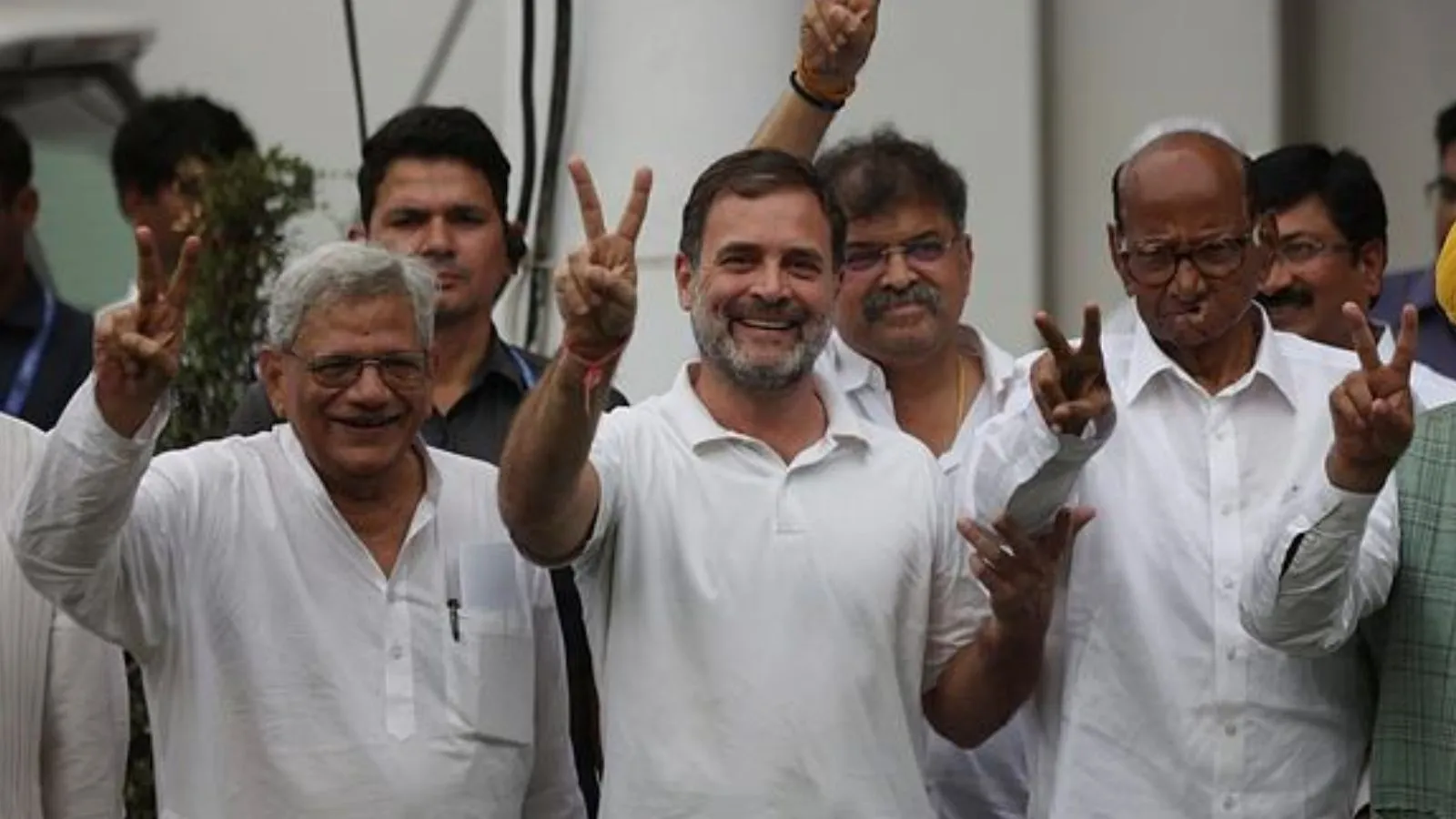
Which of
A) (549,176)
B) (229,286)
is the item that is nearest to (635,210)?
(229,286)

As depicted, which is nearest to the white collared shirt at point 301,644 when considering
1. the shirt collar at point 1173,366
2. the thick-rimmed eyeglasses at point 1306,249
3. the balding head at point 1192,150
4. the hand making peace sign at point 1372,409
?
the shirt collar at point 1173,366

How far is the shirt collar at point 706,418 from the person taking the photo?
496 cm

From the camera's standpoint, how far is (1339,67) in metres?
8.15

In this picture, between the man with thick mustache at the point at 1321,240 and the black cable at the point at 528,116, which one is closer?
the man with thick mustache at the point at 1321,240

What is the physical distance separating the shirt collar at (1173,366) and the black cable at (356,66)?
135 inches

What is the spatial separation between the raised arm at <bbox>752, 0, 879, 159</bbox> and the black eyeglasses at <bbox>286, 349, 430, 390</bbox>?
0.91m

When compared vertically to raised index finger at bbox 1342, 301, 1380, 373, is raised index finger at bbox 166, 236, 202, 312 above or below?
above

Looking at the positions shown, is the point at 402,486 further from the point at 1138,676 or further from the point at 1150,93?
the point at 1150,93

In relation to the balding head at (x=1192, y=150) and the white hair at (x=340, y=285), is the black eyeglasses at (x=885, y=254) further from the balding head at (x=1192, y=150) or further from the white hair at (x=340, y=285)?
the white hair at (x=340, y=285)

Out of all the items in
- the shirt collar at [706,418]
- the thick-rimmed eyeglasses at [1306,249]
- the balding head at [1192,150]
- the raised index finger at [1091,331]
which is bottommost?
the shirt collar at [706,418]

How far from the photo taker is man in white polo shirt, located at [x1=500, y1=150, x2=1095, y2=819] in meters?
4.80

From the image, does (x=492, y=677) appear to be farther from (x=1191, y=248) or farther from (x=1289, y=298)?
(x=1289, y=298)

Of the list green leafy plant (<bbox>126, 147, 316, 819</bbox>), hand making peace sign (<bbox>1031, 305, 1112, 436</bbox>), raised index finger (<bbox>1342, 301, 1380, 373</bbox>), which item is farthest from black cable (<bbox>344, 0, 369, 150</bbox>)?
raised index finger (<bbox>1342, 301, 1380, 373</bbox>)

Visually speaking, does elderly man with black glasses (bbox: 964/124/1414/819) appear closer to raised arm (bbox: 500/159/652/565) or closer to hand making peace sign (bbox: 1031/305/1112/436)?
hand making peace sign (bbox: 1031/305/1112/436)
